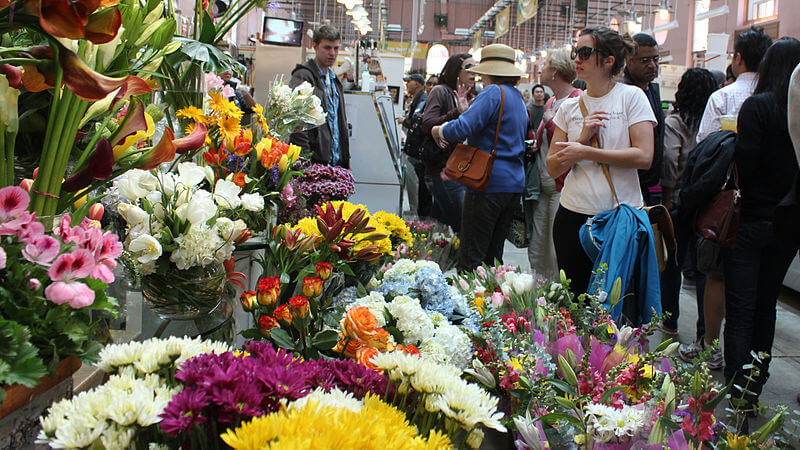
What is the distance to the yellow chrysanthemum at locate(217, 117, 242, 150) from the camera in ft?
5.06

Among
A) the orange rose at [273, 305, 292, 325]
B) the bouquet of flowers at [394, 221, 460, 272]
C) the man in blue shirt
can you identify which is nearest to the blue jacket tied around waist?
the bouquet of flowers at [394, 221, 460, 272]

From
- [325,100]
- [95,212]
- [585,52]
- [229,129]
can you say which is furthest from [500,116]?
[95,212]

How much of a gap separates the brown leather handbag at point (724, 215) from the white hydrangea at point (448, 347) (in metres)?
1.69

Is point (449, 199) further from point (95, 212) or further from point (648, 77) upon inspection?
point (95, 212)

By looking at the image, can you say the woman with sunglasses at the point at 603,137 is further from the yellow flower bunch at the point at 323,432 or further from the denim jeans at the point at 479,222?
the yellow flower bunch at the point at 323,432

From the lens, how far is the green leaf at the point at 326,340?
1090mm

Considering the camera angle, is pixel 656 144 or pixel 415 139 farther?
pixel 415 139

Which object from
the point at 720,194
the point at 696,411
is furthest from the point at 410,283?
the point at 720,194

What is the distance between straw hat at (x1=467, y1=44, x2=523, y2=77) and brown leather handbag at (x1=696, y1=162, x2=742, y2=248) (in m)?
1.19

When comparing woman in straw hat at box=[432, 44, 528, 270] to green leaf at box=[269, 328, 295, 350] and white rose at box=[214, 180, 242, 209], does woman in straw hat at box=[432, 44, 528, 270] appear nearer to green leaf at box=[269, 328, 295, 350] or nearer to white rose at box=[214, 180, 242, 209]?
white rose at box=[214, 180, 242, 209]

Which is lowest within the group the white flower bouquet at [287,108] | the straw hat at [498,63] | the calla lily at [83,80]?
the calla lily at [83,80]

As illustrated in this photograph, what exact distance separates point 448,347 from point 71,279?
75 centimetres

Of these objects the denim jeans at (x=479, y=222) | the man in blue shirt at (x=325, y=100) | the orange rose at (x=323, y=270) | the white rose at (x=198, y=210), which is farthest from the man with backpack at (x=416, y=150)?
the white rose at (x=198, y=210)

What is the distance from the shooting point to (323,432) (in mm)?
542
